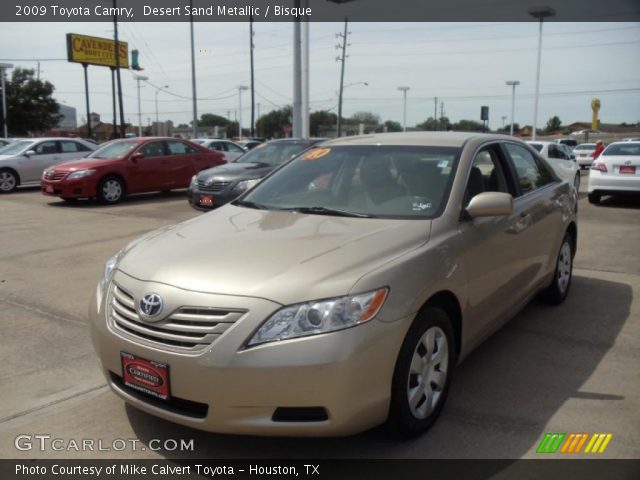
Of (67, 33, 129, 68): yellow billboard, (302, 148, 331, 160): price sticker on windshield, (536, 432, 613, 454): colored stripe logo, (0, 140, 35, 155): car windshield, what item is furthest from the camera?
(67, 33, 129, 68): yellow billboard

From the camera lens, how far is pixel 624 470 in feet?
9.41

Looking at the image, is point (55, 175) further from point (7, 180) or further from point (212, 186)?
point (212, 186)

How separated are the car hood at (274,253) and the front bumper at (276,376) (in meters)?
0.13

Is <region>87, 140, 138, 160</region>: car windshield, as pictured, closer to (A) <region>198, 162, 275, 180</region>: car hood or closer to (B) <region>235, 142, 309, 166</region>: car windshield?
(B) <region>235, 142, 309, 166</region>: car windshield

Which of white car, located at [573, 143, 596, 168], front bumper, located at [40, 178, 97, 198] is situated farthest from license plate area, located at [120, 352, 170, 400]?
white car, located at [573, 143, 596, 168]

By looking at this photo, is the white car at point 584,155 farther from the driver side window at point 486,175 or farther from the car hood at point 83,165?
the driver side window at point 486,175

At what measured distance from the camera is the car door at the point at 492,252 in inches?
141

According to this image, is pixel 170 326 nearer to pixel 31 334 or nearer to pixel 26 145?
pixel 31 334

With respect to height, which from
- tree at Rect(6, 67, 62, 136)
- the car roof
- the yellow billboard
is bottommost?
the car roof

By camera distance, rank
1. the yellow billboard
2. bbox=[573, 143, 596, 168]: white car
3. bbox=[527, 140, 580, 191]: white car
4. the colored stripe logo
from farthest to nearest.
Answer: the yellow billboard
bbox=[573, 143, 596, 168]: white car
bbox=[527, 140, 580, 191]: white car
the colored stripe logo

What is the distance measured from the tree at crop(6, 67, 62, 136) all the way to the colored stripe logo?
6321 centimetres

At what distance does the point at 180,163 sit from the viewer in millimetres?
14828

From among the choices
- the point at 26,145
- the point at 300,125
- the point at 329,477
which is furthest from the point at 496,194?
the point at 300,125

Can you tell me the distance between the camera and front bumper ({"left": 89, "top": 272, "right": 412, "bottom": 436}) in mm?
2586
